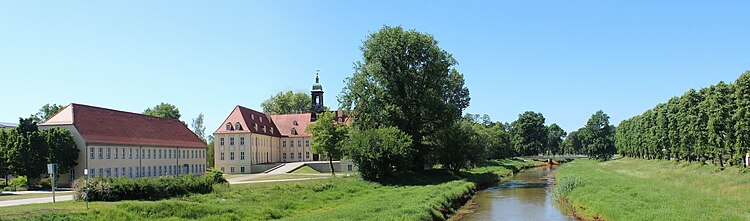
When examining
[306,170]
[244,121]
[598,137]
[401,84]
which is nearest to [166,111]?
[244,121]

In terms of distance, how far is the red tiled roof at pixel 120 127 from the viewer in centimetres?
4984

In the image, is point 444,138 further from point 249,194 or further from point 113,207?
point 113,207

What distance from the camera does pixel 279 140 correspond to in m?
93.8

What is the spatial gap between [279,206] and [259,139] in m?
55.7

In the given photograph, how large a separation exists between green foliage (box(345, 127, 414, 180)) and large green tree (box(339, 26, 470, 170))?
3.42 metres

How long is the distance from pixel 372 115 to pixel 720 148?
2923cm

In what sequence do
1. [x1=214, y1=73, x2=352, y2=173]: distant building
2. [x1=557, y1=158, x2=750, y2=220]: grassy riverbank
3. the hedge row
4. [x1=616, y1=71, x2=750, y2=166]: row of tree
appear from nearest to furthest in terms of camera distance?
[x1=557, y1=158, x2=750, y2=220]: grassy riverbank, the hedge row, [x1=616, y1=71, x2=750, y2=166]: row of tree, [x1=214, y1=73, x2=352, y2=173]: distant building

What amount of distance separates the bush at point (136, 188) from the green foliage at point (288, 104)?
272ft

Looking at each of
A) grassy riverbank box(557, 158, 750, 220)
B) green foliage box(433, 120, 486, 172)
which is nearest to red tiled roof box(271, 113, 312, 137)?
green foliage box(433, 120, 486, 172)

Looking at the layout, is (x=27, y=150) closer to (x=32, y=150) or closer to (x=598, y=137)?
(x=32, y=150)

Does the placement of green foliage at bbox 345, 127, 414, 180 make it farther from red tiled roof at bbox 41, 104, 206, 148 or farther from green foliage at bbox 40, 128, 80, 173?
green foliage at bbox 40, 128, 80, 173

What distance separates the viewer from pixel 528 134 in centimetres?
13938

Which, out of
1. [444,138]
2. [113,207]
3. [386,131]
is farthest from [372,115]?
[113,207]

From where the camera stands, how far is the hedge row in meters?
25.7
